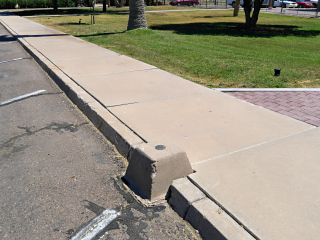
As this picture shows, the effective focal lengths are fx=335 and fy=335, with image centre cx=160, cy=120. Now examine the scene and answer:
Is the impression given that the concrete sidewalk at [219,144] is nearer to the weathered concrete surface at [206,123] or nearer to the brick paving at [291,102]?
the weathered concrete surface at [206,123]

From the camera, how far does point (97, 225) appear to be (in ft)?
10.0

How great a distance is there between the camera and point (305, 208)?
9.98 ft

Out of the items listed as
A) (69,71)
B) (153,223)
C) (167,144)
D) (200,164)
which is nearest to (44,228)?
(153,223)

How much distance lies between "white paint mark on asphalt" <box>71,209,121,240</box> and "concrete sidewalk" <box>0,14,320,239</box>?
0.61 m

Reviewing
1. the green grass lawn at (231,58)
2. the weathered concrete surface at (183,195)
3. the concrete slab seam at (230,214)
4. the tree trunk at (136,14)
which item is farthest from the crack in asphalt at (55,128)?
the tree trunk at (136,14)

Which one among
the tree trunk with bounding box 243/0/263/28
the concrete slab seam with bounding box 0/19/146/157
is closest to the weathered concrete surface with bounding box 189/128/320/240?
the concrete slab seam with bounding box 0/19/146/157

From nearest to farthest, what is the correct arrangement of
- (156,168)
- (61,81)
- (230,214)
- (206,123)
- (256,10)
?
(230,214) → (156,168) → (206,123) → (61,81) → (256,10)

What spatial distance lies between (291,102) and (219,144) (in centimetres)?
264

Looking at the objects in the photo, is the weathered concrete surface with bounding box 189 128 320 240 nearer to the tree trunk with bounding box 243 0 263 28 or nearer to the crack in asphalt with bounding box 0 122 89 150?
the crack in asphalt with bounding box 0 122 89 150

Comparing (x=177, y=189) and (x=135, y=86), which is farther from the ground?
(x=135, y=86)

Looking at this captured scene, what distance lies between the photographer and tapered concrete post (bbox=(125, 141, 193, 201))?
3385 mm

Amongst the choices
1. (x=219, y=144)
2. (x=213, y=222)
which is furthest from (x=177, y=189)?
(x=219, y=144)

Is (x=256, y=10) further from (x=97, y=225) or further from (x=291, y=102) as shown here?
(x=97, y=225)

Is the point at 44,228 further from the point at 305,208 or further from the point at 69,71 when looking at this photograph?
the point at 69,71
